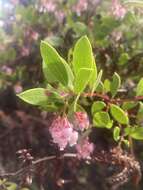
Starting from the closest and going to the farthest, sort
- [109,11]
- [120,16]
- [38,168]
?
1. [38,168]
2. [120,16]
3. [109,11]

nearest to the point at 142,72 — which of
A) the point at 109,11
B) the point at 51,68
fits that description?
the point at 109,11

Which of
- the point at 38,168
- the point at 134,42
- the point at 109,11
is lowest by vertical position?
the point at 38,168

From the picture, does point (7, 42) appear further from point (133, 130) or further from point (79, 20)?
point (133, 130)

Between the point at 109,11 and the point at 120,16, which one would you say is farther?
the point at 109,11

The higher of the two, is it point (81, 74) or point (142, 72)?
point (142, 72)

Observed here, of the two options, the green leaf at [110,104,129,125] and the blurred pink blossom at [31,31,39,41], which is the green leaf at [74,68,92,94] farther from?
the blurred pink blossom at [31,31,39,41]

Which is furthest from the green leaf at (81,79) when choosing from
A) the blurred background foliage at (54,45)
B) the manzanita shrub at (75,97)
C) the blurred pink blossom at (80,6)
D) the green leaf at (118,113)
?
the blurred pink blossom at (80,6)

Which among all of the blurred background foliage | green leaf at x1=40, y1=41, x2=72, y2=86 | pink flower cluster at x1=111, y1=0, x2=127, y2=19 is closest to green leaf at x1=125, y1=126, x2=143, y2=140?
green leaf at x1=40, y1=41, x2=72, y2=86

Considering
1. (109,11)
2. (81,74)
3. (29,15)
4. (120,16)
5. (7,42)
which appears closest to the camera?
(81,74)
